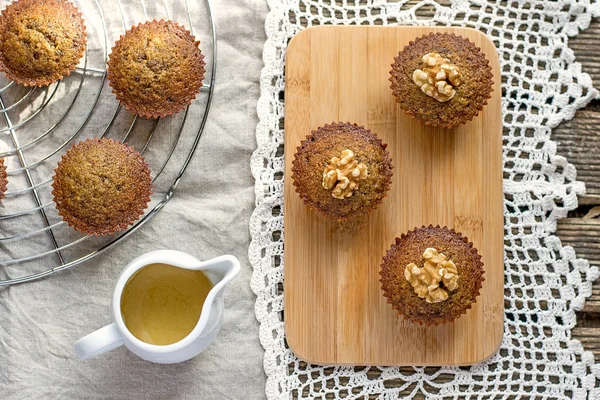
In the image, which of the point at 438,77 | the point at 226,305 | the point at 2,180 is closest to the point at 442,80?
the point at 438,77

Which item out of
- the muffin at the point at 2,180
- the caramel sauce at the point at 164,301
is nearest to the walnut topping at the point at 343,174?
the caramel sauce at the point at 164,301

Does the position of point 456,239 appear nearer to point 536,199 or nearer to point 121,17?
point 536,199

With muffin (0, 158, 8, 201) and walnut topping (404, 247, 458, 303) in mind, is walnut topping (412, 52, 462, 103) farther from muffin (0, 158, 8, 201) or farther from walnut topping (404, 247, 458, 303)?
muffin (0, 158, 8, 201)

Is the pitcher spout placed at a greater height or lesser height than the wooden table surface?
lesser

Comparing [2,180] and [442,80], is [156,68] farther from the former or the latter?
[442,80]

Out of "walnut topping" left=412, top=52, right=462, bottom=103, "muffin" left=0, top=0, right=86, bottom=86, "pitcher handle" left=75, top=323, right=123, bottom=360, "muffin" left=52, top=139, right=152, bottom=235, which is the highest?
"muffin" left=0, top=0, right=86, bottom=86

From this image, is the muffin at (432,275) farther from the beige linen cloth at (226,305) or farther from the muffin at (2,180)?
the muffin at (2,180)

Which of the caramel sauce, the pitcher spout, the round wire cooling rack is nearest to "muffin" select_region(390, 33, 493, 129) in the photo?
the round wire cooling rack

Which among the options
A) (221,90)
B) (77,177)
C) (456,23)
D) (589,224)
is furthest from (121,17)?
(589,224)
